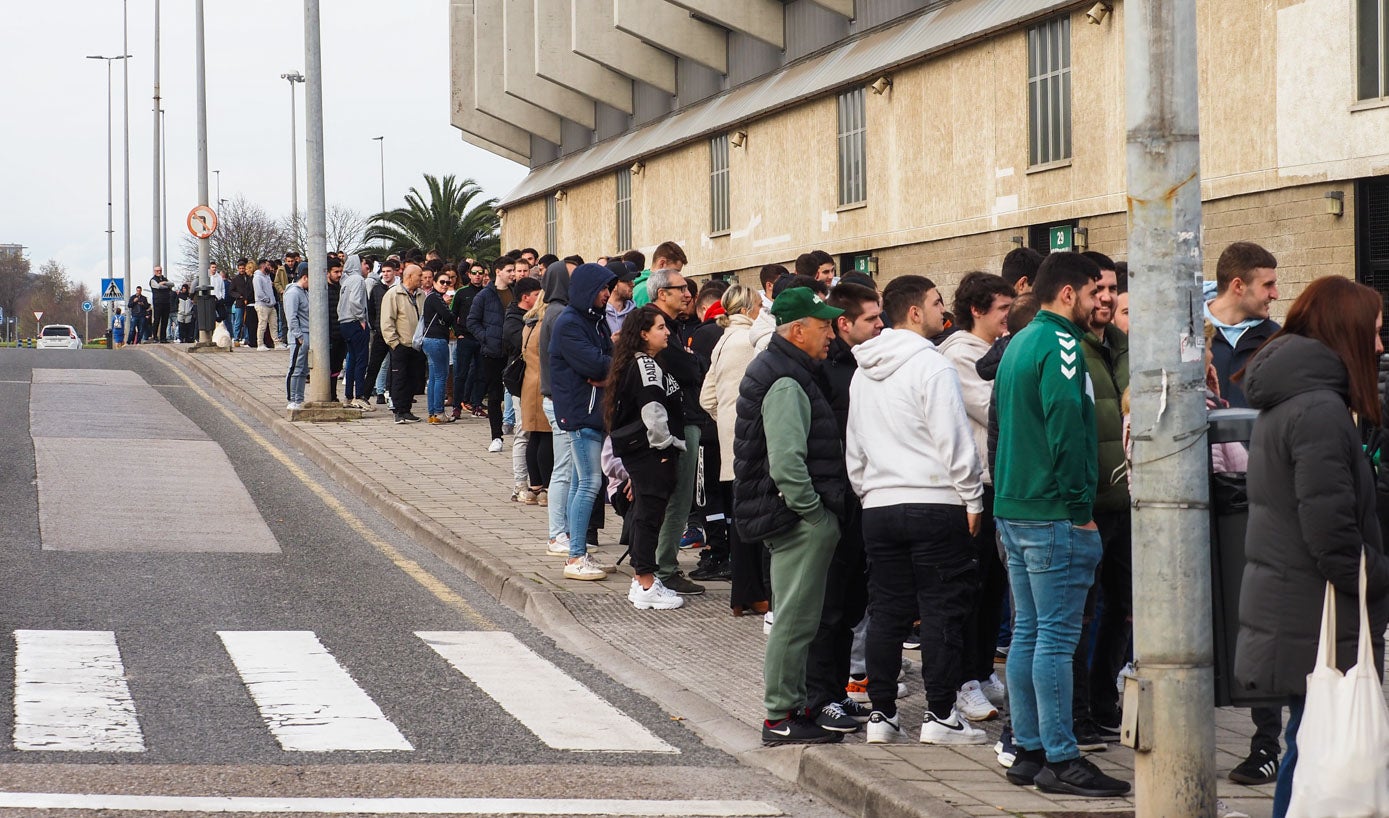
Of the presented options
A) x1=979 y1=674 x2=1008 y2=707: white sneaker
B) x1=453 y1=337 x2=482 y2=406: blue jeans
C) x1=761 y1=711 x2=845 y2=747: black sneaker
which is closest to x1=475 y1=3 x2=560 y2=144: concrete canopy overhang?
x1=453 y1=337 x2=482 y2=406: blue jeans

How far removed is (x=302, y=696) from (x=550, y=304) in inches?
178

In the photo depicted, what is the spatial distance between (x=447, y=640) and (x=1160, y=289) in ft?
17.1

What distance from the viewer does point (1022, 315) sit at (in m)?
7.43

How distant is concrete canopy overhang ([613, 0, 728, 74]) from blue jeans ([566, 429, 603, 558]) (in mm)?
22441

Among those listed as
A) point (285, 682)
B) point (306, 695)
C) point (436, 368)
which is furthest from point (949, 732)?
point (436, 368)

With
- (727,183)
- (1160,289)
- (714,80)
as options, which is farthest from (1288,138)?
(714,80)

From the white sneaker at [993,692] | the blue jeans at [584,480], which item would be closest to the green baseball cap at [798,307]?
the white sneaker at [993,692]

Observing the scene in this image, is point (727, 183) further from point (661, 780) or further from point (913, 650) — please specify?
point (661, 780)

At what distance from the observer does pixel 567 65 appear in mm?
37375

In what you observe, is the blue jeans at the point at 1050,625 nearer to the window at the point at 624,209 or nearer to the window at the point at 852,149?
the window at the point at 852,149

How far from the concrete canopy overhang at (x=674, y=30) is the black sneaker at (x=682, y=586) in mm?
23036

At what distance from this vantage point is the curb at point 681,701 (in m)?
6.06

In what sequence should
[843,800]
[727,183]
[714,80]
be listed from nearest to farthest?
[843,800], [727,183], [714,80]

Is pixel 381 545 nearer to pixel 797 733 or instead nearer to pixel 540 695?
pixel 540 695
